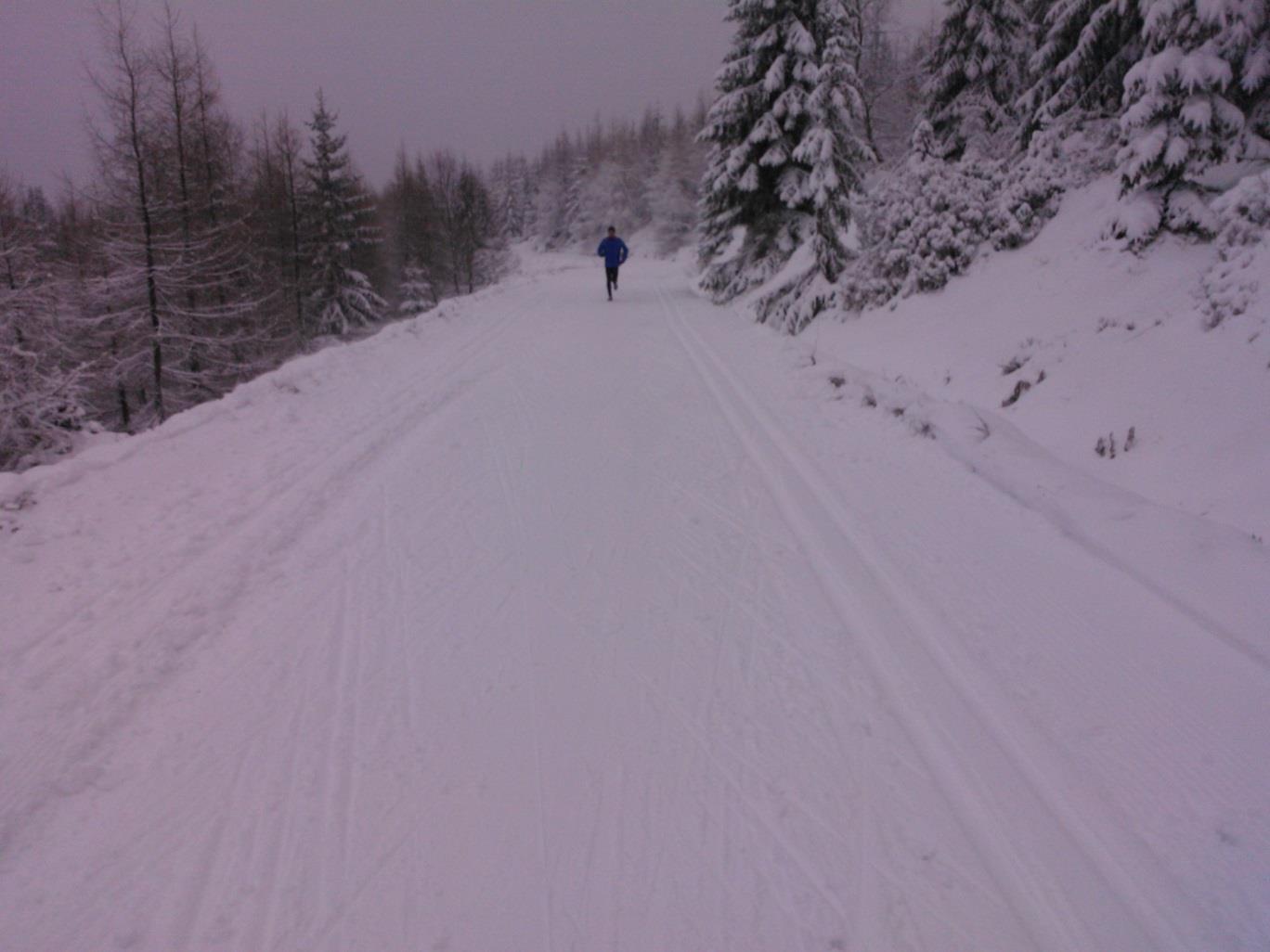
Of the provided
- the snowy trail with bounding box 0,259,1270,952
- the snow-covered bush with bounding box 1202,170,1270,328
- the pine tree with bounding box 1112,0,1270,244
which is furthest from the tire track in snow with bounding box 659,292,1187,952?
the pine tree with bounding box 1112,0,1270,244

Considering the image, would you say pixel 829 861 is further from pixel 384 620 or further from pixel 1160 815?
pixel 384 620

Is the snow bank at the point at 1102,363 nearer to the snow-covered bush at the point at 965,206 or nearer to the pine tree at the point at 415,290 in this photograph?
the snow-covered bush at the point at 965,206

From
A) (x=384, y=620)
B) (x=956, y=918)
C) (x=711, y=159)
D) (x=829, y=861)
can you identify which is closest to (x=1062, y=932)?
(x=956, y=918)

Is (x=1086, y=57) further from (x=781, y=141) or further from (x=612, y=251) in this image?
(x=612, y=251)

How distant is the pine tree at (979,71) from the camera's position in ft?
48.5

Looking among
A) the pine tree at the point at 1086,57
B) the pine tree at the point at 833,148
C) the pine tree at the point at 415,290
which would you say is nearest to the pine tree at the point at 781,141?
the pine tree at the point at 833,148

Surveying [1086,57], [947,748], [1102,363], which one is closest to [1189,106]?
[1102,363]

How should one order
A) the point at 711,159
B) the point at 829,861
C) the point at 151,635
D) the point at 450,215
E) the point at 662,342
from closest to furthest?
the point at 829,861 < the point at 151,635 < the point at 662,342 < the point at 711,159 < the point at 450,215

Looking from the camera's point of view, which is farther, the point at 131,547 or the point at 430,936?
the point at 131,547

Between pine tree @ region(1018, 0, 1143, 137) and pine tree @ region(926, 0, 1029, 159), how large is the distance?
2616mm

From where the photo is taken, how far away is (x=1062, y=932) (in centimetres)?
203

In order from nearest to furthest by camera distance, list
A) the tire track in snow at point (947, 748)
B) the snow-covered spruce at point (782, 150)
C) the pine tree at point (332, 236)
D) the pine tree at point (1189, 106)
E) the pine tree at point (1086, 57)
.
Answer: the tire track in snow at point (947, 748), the pine tree at point (1189, 106), the pine tree at point (1086, 57), the snow-covered spruce at point (782, 150), the pine tree at point (332, 236)

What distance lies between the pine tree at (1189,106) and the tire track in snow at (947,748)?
6019 millimetres

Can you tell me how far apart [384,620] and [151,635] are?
3.79 ft
